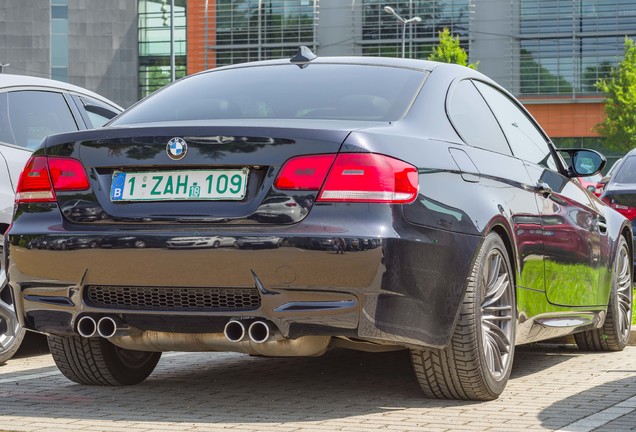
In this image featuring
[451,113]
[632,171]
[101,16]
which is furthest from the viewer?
[101,16]

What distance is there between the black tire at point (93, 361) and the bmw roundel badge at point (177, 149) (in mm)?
1255

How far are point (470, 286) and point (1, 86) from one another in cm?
365

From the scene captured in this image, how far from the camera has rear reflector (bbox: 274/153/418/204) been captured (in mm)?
5062

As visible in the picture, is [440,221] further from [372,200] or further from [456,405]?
[456,405]

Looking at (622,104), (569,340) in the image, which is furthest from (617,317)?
(622,104)

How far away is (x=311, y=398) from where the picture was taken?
606 centimetres

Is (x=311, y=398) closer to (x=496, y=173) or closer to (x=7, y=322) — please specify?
(x=496, y=173)

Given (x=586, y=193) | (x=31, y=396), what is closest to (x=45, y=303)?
(x=31, y=396)

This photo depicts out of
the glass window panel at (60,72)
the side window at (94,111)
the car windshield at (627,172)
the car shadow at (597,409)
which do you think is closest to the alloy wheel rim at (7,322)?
the side window at (94,111)

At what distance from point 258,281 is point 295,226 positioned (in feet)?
0.84

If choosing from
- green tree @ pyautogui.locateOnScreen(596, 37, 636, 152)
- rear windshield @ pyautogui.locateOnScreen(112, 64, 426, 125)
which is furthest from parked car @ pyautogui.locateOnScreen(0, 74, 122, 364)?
green tree @ pyautogui.locateOnScreen(596, 37, 636, 152)

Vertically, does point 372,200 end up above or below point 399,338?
above

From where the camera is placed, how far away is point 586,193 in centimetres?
775

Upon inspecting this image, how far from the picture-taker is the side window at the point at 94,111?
28.2 feet
